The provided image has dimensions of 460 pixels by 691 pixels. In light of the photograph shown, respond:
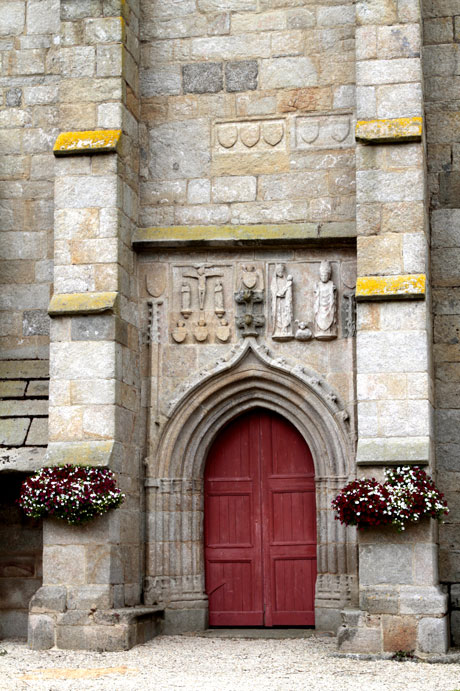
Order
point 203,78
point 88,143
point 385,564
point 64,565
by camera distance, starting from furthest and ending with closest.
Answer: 1. point 203,78
2. point 88,143
3. point 64,565
4. point 385,564

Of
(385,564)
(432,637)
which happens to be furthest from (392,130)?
(432,637)

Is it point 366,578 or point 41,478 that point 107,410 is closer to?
point 41,478

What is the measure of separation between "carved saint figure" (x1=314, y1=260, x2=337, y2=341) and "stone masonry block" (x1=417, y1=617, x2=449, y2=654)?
266 cm

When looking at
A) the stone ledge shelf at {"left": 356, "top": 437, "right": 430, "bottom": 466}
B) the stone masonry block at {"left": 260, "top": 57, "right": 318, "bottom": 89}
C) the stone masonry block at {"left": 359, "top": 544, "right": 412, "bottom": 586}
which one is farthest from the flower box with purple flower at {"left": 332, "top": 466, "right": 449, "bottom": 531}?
the stone masonry block at {"left": 260, "top": 57, "right": 318, "bottom": 89}

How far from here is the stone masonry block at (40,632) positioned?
9.09m

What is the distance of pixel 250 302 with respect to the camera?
33.0 feet

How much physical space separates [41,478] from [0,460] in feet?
2.20

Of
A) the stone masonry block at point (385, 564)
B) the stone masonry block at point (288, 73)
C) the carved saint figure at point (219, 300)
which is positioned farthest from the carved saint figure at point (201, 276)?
the stone masonry block at point (385, 564)

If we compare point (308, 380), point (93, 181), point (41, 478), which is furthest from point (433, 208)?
point (41, 478)

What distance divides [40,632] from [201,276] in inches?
135

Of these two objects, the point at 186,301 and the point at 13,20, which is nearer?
the point at 186,301

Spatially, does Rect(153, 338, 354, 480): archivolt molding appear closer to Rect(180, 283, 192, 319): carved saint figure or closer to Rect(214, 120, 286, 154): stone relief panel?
Rect(180, 283, 192, 319): carved saint figure

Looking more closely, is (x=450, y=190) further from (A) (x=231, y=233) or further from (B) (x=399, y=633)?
(B) (x=399, y=633)

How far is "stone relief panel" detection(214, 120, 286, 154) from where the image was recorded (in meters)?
10.3
